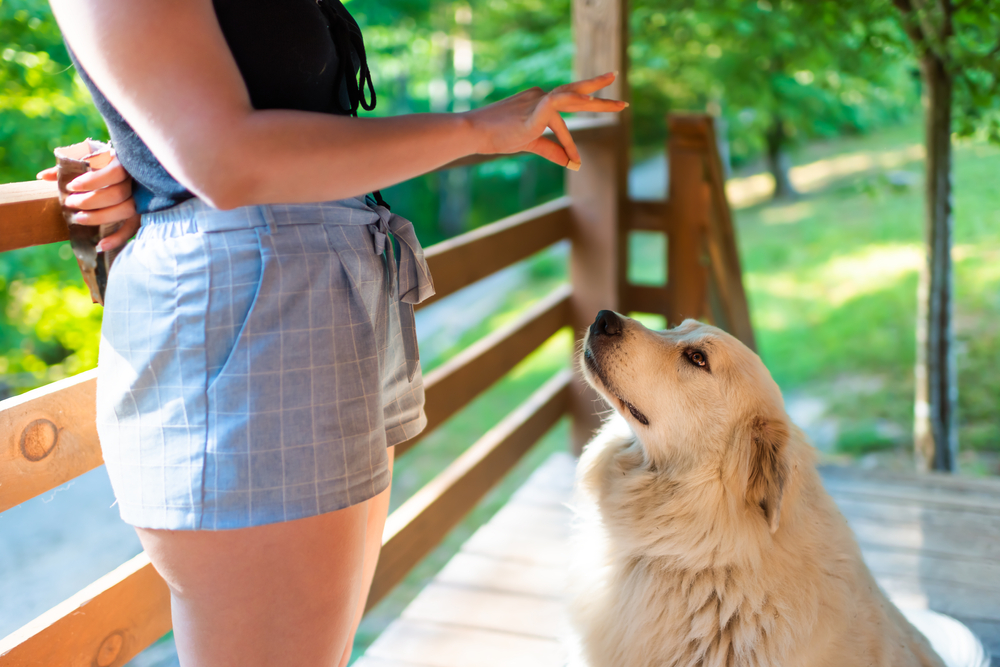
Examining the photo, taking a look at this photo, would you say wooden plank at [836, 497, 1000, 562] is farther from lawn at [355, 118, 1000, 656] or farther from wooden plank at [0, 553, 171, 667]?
wooden plank at [0, 553, 171, 667]

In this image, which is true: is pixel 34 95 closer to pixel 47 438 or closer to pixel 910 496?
pixel 47 438

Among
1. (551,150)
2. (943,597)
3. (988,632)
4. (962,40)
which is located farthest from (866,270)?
(551,150)

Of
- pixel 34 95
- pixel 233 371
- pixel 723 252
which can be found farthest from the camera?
pixel 723 252

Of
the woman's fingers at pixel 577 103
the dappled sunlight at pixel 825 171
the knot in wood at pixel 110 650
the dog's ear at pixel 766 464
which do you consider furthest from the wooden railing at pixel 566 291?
the dappled sunlight at pixel 825 171

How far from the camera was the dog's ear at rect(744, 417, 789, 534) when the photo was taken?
126 centimetres

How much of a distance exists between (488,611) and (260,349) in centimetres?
150

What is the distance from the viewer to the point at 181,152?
652mm

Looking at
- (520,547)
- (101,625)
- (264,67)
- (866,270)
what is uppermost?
(264,67)

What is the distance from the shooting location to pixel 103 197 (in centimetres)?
89

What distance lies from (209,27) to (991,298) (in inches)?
302

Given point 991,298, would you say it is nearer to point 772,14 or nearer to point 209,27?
point 772,14

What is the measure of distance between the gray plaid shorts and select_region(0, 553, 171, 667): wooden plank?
518 mm

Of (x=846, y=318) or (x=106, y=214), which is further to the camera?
(x=846, y=318)

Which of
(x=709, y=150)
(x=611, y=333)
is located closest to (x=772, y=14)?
(x=709, y=150)
